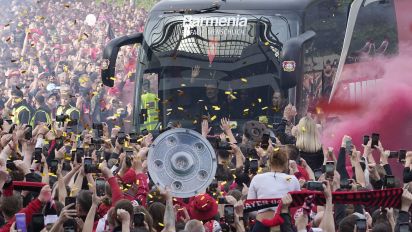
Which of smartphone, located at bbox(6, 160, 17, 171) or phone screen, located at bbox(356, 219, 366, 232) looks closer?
phone screen, located at bbox(356, 219, 366, 232)

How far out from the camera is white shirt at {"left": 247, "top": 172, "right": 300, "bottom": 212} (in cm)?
1193

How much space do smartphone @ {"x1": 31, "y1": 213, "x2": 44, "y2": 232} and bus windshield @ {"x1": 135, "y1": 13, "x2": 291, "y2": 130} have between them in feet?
32.6

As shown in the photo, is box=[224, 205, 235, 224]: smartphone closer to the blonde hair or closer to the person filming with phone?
the person filming with phone

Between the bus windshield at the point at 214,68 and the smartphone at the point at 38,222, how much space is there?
9945mm

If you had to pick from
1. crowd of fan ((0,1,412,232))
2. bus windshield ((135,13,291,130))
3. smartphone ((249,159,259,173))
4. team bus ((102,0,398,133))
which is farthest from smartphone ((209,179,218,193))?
bus windshield ((135,13,291,130))

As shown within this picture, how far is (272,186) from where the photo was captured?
11984 mm

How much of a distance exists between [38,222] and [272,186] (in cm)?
221

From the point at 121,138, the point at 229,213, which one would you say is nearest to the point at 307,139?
the point at 121,138

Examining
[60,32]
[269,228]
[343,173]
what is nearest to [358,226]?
[269,228]

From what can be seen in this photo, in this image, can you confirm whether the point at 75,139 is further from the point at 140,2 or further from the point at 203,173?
the point at 140,2

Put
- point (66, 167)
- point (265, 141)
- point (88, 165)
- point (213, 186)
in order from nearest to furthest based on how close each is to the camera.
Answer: point (88, 165), point (213, 186), point (66, 167), point (265, 141)

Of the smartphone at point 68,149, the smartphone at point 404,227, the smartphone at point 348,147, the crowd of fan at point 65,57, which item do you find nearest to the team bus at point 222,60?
the crowd of fan at point 65,57

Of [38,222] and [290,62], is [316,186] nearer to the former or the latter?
[38,222]

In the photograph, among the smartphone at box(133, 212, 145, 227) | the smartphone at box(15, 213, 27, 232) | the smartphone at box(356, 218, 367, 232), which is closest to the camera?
the smartphone at box(356, 218, 367, 232)
